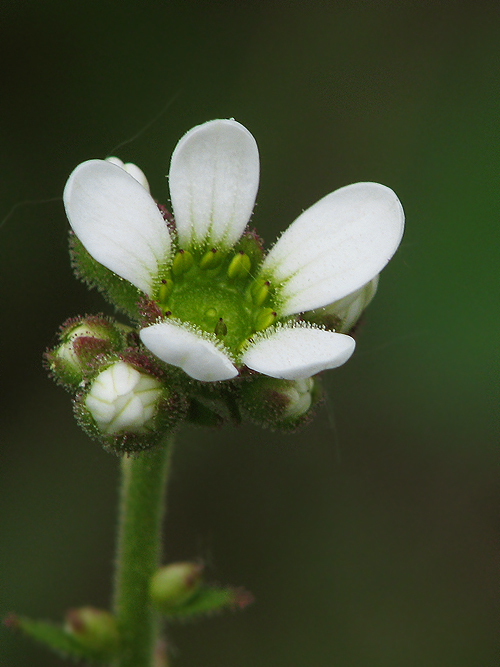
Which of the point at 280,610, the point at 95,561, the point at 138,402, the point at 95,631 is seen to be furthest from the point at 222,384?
the point at 280,610

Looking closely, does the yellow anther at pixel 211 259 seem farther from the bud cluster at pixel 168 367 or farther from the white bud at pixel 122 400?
the white bud at pixel 122 400

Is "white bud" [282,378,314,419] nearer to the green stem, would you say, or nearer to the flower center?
the flower center

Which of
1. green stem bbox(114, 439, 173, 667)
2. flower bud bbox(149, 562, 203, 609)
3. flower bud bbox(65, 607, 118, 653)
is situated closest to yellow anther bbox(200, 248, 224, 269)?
green stem bbox(114, 439, 173, 667)

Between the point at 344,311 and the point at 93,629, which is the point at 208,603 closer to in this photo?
the point at 93,629

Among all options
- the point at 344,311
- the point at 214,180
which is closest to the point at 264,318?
the point at 344,311

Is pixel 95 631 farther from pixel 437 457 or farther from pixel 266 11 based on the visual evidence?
pixel 266 11
